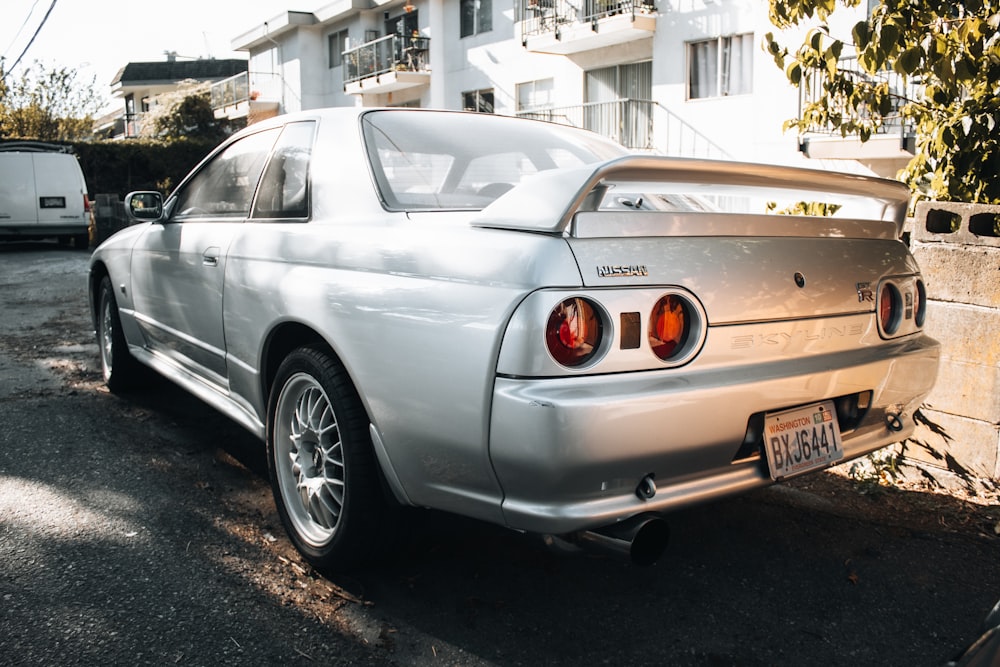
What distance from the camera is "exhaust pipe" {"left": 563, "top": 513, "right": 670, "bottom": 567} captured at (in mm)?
2314

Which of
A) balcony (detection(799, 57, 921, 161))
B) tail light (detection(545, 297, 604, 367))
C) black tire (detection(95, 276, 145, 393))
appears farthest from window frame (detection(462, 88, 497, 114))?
tail light (detection(545, 297, 604, 367))

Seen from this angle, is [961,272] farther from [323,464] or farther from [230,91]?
[230,91]

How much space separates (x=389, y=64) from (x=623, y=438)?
28433mm

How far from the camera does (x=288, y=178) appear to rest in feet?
11.7

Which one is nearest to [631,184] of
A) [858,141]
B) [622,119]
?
[858,141]

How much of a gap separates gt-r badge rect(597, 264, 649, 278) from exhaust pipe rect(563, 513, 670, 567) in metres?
0.63


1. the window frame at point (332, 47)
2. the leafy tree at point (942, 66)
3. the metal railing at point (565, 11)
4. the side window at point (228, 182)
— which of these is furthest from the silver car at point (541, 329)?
the window frame at point (332, 47)

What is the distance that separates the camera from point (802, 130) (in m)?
5.22

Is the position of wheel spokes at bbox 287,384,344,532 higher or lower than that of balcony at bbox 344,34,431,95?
lower

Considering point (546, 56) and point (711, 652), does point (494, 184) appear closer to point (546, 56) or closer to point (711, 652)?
point (711, 652)

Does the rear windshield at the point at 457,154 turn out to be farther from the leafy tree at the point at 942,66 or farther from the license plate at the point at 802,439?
the leafy tree at the point at 942,66

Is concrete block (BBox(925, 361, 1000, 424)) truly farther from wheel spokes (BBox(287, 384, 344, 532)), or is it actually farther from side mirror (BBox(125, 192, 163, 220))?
side mirror (BBox(125, 192, 163, 220))

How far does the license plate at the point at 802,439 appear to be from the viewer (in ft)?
8.65

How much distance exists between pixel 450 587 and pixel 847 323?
155 cm
